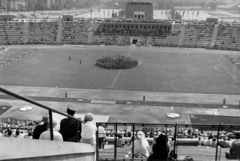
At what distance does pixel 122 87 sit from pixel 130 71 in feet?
26.2

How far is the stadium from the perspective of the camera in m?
Answer: 7.45

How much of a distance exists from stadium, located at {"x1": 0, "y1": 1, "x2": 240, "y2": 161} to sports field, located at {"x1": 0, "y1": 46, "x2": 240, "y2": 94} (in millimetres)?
115

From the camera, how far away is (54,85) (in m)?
33.6

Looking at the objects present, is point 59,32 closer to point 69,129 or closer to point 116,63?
point 116,63

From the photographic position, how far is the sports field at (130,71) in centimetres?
3394

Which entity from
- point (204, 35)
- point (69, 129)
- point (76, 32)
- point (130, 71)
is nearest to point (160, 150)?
point (69, 129)

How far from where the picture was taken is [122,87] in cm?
3291

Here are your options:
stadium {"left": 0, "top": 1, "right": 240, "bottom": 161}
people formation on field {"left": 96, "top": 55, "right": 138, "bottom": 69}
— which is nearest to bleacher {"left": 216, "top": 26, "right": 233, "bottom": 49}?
stadium {"left": 0, "top": 1, "right": 240, "bottom": 161}

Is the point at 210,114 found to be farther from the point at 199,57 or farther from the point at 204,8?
the point at 204,8

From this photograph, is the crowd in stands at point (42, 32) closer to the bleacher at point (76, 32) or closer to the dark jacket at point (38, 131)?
the bleacher at point (76, 32)

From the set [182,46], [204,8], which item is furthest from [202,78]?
[204,8]

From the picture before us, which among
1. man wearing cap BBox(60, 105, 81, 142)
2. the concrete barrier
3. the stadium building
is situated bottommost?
man wearing cap BBox(60, 105, 81, 142)

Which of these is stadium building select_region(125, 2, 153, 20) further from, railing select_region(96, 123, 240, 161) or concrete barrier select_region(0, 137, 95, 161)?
concrete barrier select_region(0, 137, 95, 161)

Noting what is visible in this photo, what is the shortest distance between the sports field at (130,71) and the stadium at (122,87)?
0.12 m
